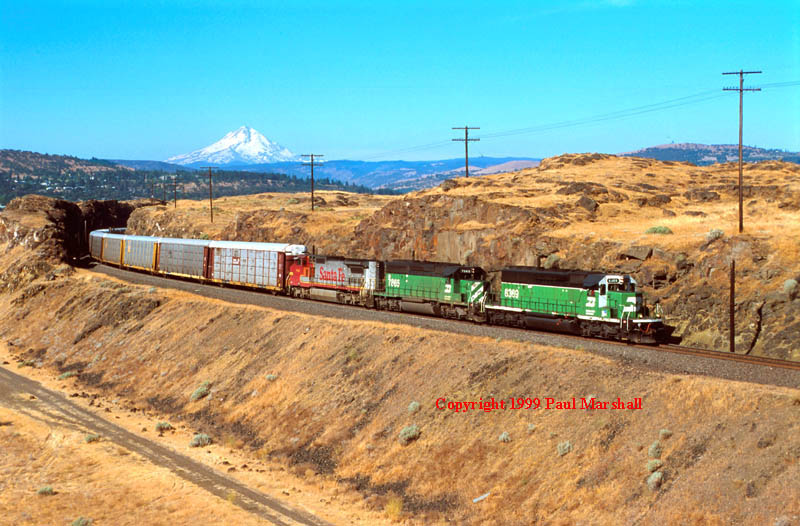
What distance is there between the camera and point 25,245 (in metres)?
89.4

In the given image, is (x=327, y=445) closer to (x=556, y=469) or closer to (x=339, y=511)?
(x=339, y=511)

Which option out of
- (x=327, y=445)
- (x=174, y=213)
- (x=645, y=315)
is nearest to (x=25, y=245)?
(x=174, y=213)

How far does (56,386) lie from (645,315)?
39178 millimetres

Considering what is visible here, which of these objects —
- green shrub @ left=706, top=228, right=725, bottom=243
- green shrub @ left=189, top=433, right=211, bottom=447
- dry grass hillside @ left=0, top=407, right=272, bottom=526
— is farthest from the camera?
green shrub @ left=706, top=228, right=725, bottom=243

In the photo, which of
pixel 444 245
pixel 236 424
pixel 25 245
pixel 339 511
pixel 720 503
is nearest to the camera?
pixel 720 503

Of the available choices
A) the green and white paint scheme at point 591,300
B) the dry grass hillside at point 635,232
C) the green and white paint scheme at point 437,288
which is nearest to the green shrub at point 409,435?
the green and white paint scheme at point 591,300

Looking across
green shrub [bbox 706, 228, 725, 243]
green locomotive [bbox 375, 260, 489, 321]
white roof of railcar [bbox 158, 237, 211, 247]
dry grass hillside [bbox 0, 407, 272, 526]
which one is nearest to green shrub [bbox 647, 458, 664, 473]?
dry grass hillside [bbox 0, 407, 272, 526]

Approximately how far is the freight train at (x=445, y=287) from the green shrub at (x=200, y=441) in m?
16.4

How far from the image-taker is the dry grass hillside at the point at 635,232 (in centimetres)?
3803

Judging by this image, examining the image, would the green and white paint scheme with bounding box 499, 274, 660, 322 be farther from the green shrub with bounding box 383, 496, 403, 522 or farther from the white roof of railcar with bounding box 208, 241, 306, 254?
the white roof of railcar with bounding box 208, 241, 306, 254

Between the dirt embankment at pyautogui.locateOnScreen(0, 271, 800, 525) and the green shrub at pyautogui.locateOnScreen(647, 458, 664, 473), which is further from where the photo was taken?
the green shrub at pyautogui.locateOnScreen(647, 458, 664, 473)

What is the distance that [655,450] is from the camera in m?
21.8

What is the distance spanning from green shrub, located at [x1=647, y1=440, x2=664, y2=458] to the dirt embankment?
0.11 feet

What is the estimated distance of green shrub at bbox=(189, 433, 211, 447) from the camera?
3281 centimetres
